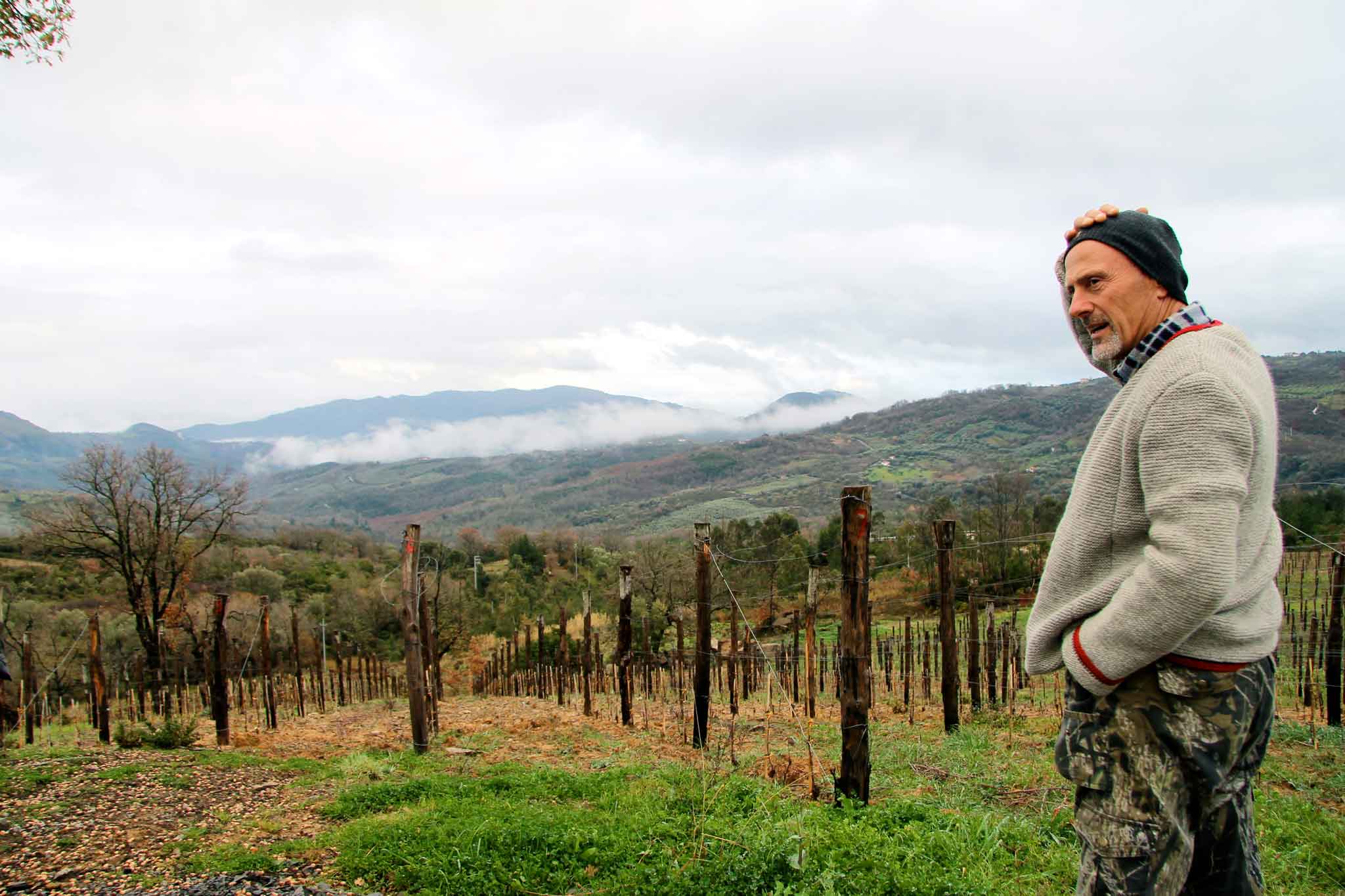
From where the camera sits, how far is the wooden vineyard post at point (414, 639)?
10.1 m

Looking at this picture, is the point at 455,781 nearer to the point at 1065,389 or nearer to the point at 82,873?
the point at 82,873

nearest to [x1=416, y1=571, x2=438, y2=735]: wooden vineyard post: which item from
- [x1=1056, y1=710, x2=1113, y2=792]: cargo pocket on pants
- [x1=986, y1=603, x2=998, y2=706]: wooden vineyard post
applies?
[x1=986, y1=603, x2=998, y2=706]: wooden vineyard post

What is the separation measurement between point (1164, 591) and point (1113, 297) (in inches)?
33.4

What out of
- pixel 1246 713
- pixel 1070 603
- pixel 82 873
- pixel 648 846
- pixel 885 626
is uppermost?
pixel 1070 603

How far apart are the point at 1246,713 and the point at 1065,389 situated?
157700 mm

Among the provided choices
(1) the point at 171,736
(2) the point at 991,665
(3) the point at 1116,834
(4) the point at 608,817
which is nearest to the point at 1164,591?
(3) the point at 1116,834

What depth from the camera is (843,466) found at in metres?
120

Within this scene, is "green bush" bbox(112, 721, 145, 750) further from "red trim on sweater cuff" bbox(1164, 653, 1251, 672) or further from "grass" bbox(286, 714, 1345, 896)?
"red trim on sweater cuff" bbox(1164, 653, 1251, 672)

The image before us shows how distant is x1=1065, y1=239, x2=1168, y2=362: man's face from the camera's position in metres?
2.09

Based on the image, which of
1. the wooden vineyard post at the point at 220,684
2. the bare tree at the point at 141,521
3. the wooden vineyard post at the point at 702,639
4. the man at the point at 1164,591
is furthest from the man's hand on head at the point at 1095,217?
the bare tree at the point at 141,521

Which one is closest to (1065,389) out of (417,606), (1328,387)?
(1328,387)

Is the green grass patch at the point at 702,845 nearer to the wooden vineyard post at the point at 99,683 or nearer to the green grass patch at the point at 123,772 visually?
the green grass patch at the point at 123,772

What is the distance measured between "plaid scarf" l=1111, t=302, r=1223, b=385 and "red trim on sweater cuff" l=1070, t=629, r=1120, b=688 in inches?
30.1

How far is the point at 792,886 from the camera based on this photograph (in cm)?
378
